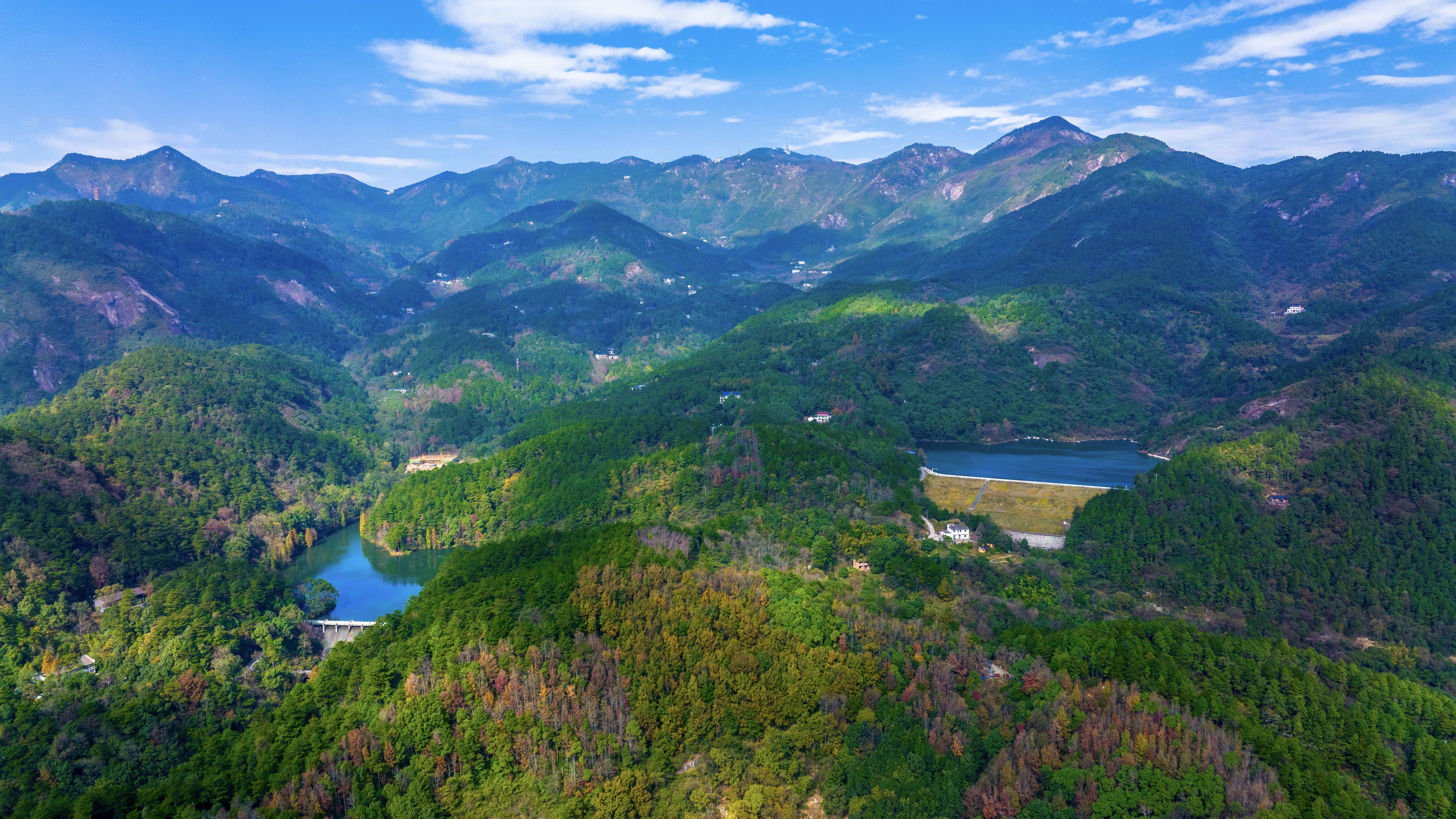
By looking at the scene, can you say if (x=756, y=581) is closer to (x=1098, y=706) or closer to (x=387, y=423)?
(x=1098, y=706)

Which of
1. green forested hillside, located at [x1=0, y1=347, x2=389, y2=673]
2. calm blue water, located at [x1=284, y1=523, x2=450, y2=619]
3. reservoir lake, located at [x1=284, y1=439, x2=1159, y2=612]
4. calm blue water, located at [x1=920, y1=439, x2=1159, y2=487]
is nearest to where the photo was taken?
green forested hillside, located at [x1=0, y1=347, x2=389, y2=673]

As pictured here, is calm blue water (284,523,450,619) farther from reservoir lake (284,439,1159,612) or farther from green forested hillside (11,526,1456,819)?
green forested hillside (11,526,1456,819)

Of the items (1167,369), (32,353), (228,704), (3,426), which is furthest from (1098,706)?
(32,353)

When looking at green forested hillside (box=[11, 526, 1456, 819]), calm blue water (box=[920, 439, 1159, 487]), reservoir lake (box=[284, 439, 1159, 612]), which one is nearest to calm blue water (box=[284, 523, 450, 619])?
reservoir lake (box=[284, 439, 1159, 612])

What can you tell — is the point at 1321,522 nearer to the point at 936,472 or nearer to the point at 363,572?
the point at 936,472

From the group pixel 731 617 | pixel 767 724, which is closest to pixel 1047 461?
pixel 731 617

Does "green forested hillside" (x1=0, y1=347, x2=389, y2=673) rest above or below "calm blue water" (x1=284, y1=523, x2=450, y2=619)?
above

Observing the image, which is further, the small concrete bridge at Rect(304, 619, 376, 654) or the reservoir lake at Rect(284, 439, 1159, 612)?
the reservoir lake at Rect(284, 439, 1159, 612)

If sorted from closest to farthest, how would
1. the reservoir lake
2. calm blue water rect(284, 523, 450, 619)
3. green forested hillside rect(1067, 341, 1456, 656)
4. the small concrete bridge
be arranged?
green forested hillside rect(1067, 341, 1456, 656) → the small concrete bridge → calm blue water rect(284, 523, 450, 619) → the reservoir lake
